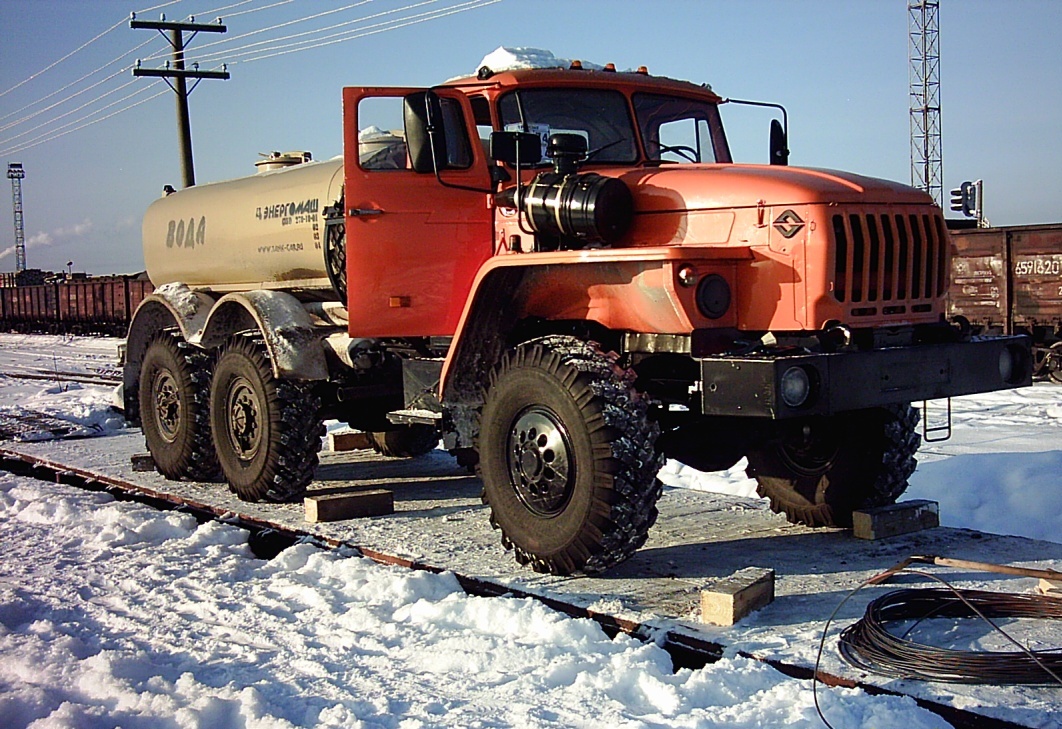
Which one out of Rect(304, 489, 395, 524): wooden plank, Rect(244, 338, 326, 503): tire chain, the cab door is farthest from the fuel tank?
Rect(304, 489, 395, 524): wooden plank

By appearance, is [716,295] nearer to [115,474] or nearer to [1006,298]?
[115,474]

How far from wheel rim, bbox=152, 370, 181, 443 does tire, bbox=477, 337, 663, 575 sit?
4.23 meters

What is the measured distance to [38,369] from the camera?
2528 cm

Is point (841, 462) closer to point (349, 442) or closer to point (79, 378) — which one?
point (349, 442)

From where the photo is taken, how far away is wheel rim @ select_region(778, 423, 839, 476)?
22.3 ft

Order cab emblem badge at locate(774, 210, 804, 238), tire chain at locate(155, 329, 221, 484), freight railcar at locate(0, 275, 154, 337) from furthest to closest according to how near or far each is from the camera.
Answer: freight railcar at locate(0, 275, 154, 337), tire chain at locate(155, 329, 221, 484), cab emblem badge at locate(774, 210, 804, 238)

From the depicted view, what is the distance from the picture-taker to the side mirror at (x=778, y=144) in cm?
775

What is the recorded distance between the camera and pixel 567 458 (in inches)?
226

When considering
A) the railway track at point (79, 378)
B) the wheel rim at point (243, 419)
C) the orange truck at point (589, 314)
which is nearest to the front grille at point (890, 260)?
the orange truck at point (589, 314)

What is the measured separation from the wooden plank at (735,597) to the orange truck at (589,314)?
599mm

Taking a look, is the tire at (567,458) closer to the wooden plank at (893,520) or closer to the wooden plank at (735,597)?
the wooden plank at (735,597)

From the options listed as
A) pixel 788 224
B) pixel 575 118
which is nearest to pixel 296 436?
pixel 575 118

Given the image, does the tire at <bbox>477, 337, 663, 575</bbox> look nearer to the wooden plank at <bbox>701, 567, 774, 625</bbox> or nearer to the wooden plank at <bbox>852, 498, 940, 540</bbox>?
the wooden plank at <bbox>701, 567, 774, 625</bbox>

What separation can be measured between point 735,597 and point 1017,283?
15.7m
